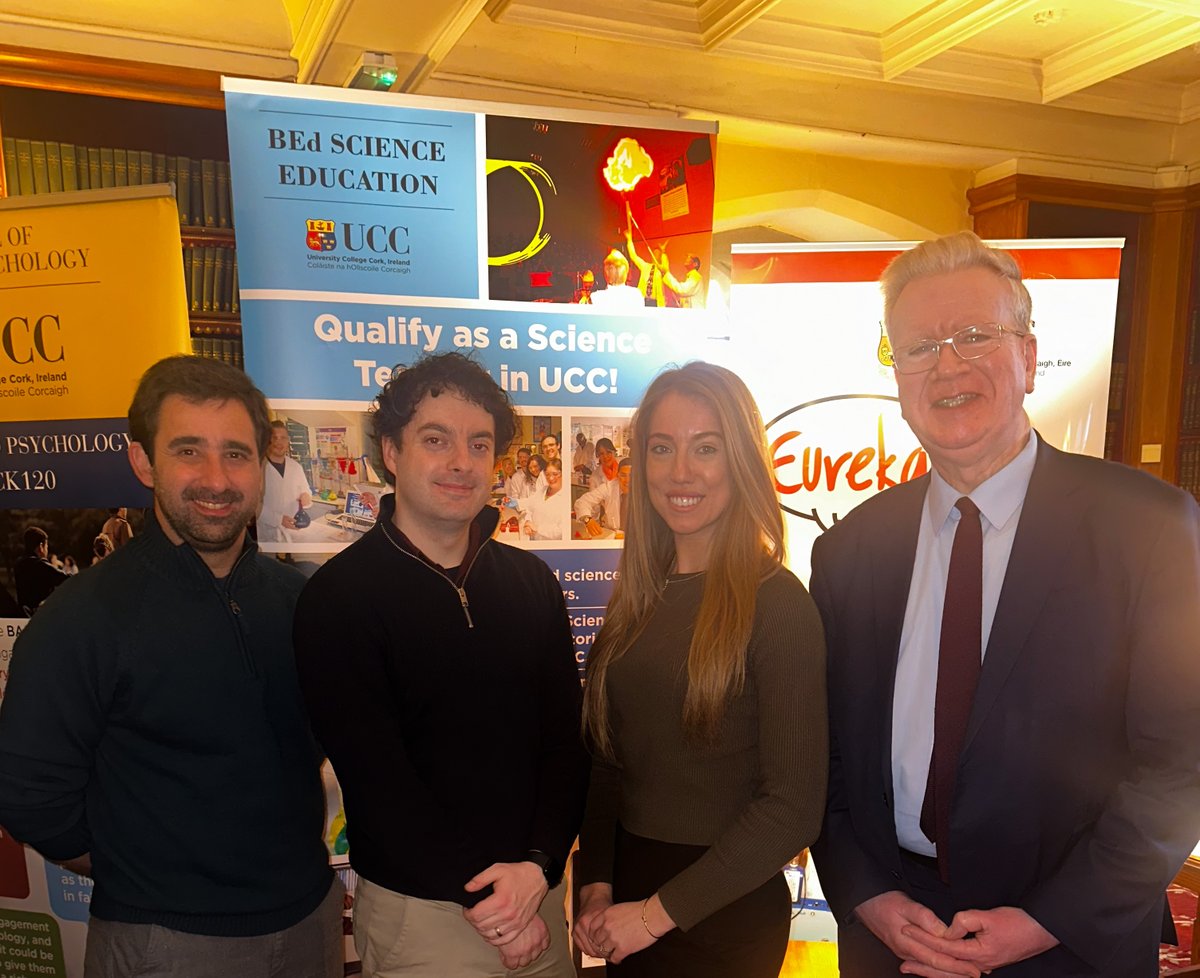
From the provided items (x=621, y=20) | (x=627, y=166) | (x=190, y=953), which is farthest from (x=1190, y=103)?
(x=190, y=953)

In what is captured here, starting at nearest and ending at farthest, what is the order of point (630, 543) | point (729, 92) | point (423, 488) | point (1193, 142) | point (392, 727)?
point (392, 727), point (423, 488), point (630, 543), point (729, 92), point (1193, 142)

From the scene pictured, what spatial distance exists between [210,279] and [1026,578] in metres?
3.47

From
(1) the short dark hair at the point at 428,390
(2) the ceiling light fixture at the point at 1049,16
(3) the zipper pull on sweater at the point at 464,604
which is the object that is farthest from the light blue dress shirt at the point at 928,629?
(2) the ceiling light fixture at the point at 1049,16

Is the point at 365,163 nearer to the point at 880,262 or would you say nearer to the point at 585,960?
the point at 880,262

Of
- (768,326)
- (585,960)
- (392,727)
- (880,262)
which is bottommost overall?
(585,960)

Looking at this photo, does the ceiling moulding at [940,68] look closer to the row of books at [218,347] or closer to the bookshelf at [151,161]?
the bookshelf at [151,161]

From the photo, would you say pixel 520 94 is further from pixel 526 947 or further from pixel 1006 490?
pixel 526 947

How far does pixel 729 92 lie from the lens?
4094 millimetres

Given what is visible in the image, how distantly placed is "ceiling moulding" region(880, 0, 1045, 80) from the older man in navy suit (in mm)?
2399

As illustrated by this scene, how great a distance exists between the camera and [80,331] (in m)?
2.52

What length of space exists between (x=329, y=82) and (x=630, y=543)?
110 inches

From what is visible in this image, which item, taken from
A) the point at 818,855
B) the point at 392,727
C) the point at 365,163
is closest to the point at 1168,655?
the point at 818,855

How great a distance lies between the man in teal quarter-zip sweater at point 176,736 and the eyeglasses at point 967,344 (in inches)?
52.2

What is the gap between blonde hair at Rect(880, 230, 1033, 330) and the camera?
1486 millimetres
